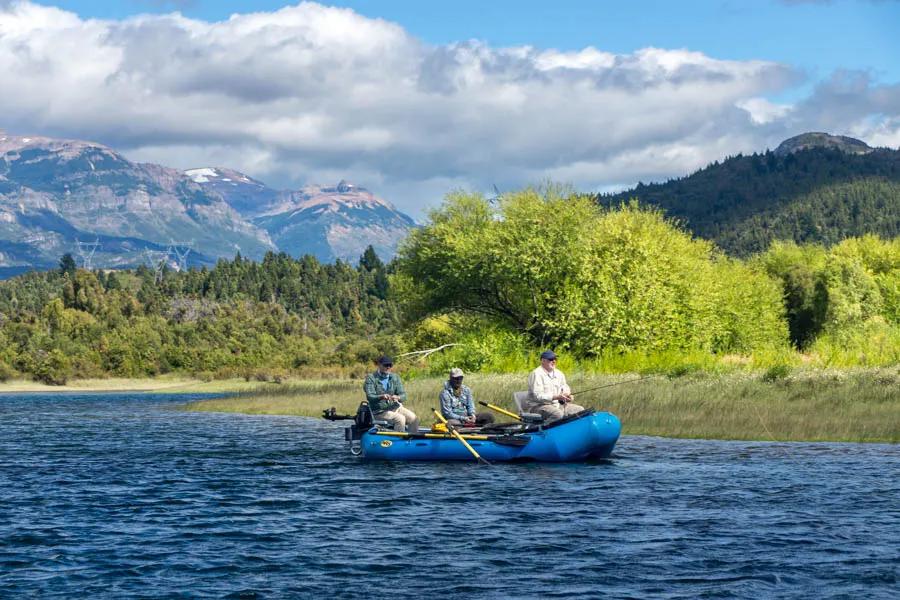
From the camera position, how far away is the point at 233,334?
170m

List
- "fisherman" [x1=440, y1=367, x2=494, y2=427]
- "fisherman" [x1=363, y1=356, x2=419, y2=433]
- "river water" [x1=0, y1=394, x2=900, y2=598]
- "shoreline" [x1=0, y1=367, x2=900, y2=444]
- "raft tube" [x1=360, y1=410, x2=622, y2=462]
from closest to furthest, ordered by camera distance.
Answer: "river water" [x1=0, y1=394, x2=900, y2=598], "raft tube" [x1=360, y1=410, x2=622, y2=462], "fisherman" [x1=440, y1=367, x2=494, y2=427], "fisherman" [x1=363, y1=356, x2=419, y2=433], "shoreline" [x1=0, y1=367, x2=900, y2=444]

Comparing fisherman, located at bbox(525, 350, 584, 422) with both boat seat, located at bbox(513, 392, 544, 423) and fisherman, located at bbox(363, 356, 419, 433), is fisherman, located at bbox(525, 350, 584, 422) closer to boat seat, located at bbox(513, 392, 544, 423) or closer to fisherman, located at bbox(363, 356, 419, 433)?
boat seat, located at bbox(513, 392, 544, 423)

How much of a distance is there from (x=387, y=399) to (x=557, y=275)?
28250 mm

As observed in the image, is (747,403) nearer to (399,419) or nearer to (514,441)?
(514,441)

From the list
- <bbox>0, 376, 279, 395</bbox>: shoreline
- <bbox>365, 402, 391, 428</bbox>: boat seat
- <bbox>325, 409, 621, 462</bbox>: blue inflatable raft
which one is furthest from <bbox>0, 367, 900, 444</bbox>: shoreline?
<bbox>0, 376, 279, 395</bbox>: shoreline

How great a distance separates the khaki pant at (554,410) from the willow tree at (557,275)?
26.4 metres

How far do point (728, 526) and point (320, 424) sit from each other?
31.2m

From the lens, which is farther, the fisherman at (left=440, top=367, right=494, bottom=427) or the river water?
the fisherman at (left=440, top=367, right=494, bottom=427)

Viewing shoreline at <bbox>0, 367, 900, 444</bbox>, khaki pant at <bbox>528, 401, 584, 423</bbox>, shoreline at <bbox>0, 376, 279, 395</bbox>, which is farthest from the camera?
shoreline at <bbox>0, 376, 279, 395</bbox>

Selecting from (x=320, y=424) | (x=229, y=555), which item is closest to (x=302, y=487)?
(x=229, y=555)

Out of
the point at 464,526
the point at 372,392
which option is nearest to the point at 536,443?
the point at 372,392

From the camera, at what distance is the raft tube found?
92.3 ft

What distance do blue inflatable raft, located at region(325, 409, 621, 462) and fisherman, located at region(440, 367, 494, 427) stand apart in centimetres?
51

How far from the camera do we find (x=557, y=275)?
2290 inches
